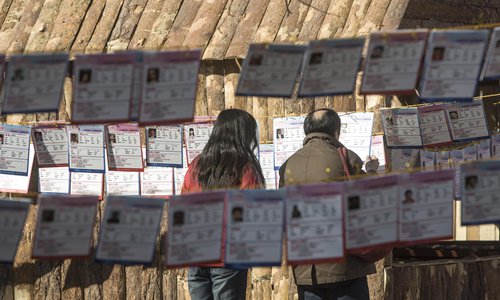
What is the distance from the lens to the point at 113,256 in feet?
17.7

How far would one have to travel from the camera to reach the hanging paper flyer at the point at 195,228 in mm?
5352

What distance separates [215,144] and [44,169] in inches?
96.6

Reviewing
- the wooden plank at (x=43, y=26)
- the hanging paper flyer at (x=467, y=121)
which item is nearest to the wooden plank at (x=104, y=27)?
the wooden plank at (x=43, y=26)

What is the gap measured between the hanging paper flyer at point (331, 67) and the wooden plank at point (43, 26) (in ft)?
15.3

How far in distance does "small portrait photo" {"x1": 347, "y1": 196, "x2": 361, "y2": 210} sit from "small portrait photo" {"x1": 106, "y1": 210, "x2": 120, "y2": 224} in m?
1.04

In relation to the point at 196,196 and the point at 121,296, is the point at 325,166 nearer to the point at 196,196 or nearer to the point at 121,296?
the point at 196,196

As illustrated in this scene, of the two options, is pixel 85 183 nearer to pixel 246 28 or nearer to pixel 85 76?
pixel 246 28

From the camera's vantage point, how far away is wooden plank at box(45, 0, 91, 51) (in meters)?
9.75

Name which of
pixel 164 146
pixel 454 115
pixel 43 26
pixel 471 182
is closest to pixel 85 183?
pixel 164 146

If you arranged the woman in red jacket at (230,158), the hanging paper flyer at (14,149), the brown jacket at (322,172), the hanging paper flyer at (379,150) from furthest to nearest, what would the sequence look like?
the hanging paper flyer at (379,150), the hanging paper flyer at (14,149), the woman in red jacket at (230,158), the brown jacket at (322,172)

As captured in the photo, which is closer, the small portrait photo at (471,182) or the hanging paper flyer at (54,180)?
the small portrait photo at (471,182)

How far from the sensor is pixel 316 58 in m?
5.48

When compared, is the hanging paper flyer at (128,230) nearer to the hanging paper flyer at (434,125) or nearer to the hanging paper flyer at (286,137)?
the hanging paper flyer at (286,137)

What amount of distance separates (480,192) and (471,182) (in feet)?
0.22
